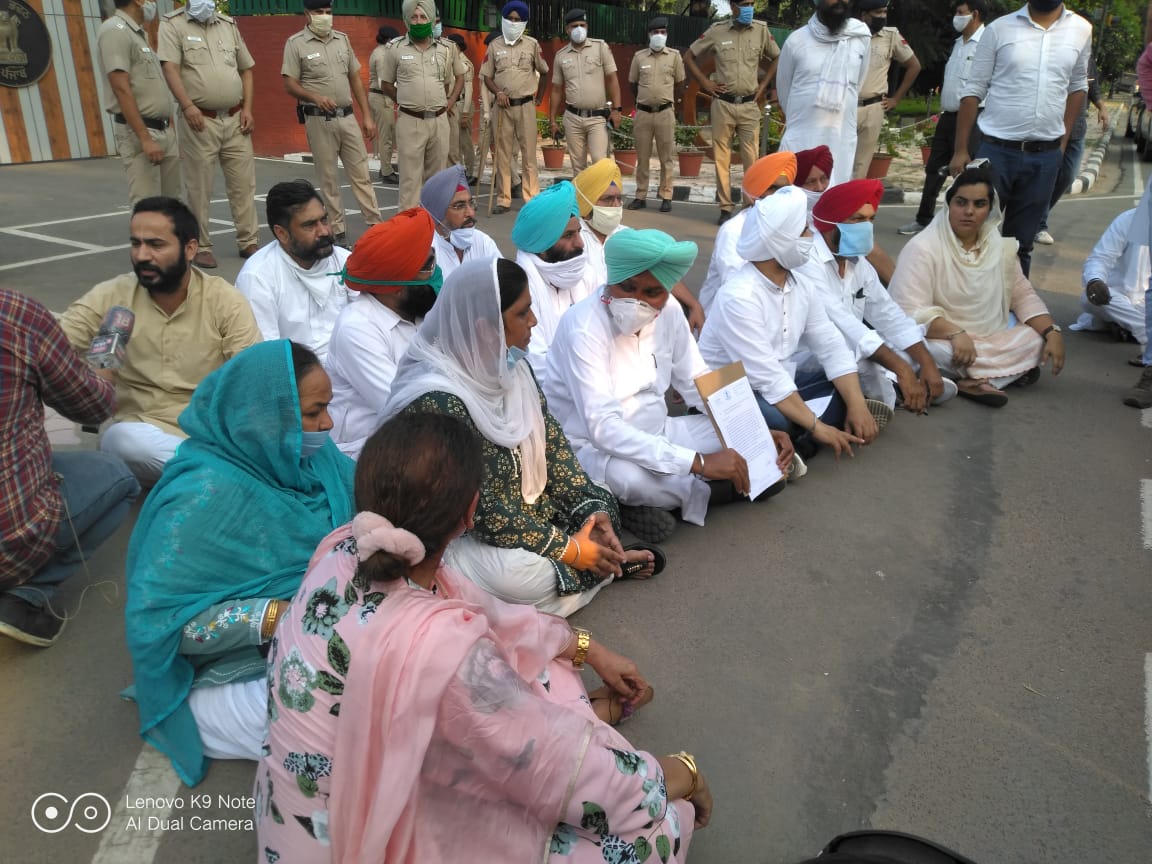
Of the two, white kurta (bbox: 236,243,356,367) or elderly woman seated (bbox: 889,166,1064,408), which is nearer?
white kurta (bbox: 236,243,356,367)

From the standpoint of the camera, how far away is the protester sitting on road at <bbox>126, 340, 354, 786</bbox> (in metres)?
2.27

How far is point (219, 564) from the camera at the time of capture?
7.70ft

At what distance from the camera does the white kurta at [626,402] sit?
3.49 meters

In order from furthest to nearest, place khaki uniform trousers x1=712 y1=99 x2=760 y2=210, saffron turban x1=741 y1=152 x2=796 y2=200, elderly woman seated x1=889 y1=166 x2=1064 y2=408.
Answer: khaki uniform trousers x1=712 y1=99 x2=760 y2=210, saffron turban x1=741 y1=152 x2=796 y2=200, elderly woman seated x1=889 y1=166 x2=1064 y2=408

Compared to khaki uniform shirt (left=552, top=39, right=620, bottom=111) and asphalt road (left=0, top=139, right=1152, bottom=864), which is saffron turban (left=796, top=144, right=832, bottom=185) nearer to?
asphalt road (left=0, top=139, right=1152, bottom=864)

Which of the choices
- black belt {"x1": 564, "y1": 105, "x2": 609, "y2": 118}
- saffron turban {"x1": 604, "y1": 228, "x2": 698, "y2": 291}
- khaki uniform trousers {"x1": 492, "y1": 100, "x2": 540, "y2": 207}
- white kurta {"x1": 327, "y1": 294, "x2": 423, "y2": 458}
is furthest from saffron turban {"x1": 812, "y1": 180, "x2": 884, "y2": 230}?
black belt {"x1": 564, "y1": 105, "x2": 609, "y2": 118}

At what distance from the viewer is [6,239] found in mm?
7980

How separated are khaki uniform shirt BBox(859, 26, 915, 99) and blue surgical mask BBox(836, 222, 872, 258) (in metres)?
5.19

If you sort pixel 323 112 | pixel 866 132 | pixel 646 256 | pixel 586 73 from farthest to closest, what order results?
1. pixel 586 73
2. pixel 866 132
3. pixel 323 112
4. pixel 646 256

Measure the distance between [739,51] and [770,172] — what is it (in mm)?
4973

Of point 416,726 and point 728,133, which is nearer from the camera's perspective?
point 416,726

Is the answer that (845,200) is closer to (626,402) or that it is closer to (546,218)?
(546,218)

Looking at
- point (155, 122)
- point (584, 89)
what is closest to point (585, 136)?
point (584, 89)

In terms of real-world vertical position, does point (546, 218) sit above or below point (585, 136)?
above
